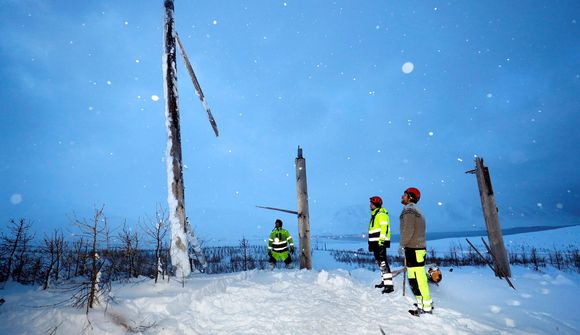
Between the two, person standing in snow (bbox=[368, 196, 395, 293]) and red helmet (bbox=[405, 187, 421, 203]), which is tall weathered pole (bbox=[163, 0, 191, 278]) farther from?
red helmet (bbox=[405, 187, 421, 203])

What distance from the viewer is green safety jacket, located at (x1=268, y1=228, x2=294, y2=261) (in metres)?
9.86

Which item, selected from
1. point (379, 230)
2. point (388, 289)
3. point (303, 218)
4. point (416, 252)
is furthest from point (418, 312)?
point (303, 218)

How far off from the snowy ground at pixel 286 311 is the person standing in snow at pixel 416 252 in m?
0.26

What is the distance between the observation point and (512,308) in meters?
4.95

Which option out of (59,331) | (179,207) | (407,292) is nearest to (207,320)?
(59,331)

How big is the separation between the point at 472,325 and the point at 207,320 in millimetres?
3782

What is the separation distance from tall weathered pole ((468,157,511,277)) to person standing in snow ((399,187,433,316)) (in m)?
4.28

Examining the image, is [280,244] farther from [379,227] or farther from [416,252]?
[416,252]

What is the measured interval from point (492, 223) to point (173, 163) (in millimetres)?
9214

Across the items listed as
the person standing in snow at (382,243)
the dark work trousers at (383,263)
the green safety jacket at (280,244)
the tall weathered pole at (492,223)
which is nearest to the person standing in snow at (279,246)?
the green safety jacket at (280,244)

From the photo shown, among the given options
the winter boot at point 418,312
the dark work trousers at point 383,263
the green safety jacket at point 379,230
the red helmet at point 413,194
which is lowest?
the winter boot at point 418,312

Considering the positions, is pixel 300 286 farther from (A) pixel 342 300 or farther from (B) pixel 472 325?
(B) pixel 472 325

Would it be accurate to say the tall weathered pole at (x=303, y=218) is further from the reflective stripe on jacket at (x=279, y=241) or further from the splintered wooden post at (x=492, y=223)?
the splintered wooden post at (x=492, y=223)

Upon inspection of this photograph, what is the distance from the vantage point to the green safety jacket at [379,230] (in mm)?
5859
